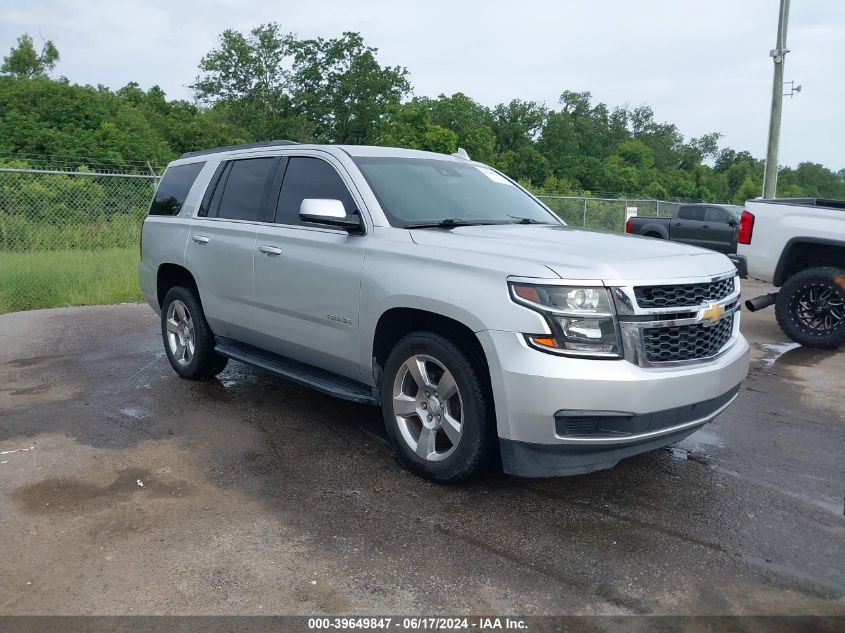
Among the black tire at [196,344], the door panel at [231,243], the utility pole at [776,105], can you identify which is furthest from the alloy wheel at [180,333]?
the utility pole at [776,105]

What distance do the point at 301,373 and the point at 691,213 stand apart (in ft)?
51.4

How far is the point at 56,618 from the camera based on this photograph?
2873 millimetres

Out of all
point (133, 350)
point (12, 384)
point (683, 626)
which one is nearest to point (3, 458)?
point (12, 384)

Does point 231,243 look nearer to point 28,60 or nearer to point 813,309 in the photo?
point 813,309

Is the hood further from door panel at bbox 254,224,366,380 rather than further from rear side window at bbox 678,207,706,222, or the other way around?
rear side window at bbox 678,207,706,222

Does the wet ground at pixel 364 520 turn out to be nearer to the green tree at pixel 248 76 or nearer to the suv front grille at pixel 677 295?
the suv front grille at pixel 677 295

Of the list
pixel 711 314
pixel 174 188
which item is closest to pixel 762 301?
pixel 711 314

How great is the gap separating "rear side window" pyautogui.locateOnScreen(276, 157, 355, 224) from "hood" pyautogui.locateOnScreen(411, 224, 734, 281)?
2.65 ft

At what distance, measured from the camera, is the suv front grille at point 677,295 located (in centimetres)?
360

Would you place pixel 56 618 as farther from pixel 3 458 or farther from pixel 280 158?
pixel 280 158

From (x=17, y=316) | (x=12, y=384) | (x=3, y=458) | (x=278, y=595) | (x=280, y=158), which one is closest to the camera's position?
(x=278, y=595)

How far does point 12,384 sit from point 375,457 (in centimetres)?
370

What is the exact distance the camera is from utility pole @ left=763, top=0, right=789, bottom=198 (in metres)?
18.5

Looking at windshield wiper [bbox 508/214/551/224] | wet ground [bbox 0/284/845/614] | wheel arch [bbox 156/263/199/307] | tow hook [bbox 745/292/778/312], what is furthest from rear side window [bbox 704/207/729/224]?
wheel arch [bbox 156/263/199/307]
